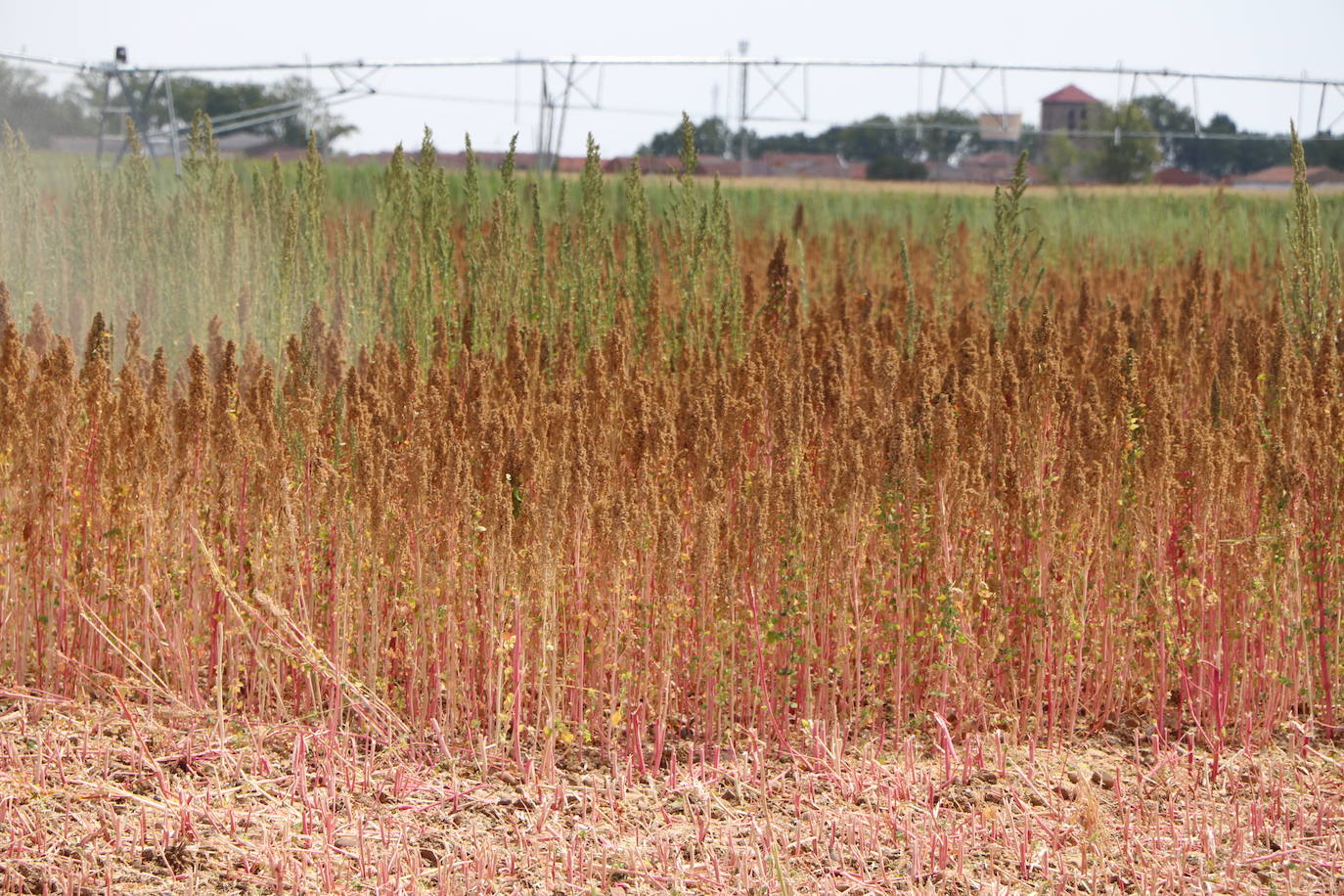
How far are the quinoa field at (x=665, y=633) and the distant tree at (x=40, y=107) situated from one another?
10437mm

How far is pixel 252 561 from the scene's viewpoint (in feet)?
10.2

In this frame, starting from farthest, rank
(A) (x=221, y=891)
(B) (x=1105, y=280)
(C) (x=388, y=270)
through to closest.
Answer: (B) (x=1105, y=280), (C) (x=388, y=270), (A) (x=221, y=891)

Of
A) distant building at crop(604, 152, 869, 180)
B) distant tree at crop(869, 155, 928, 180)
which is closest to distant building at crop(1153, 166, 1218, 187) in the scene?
distant building at crop(604, 152, 869, 180)

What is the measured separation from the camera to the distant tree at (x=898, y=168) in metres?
36.1

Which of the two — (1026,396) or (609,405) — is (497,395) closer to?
(609,405)

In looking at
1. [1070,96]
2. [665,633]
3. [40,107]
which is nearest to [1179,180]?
[40,107]

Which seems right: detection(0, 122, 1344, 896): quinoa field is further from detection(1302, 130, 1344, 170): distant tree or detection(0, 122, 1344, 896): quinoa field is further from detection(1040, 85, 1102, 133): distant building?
detection(1040, 85, 1102, 133): distant building

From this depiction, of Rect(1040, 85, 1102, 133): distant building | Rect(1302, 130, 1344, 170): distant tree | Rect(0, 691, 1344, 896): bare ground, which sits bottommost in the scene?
Rect(0, 691, 1344, 896): bare ground

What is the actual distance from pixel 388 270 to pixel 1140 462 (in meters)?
3.98

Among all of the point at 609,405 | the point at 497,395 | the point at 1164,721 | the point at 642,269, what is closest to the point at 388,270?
the point at 642,269

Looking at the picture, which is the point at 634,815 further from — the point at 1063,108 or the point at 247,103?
the point at 1063,108

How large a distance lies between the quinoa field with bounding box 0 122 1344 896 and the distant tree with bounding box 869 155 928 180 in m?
33.0

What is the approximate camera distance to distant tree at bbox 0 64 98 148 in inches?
514

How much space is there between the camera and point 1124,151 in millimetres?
29281
